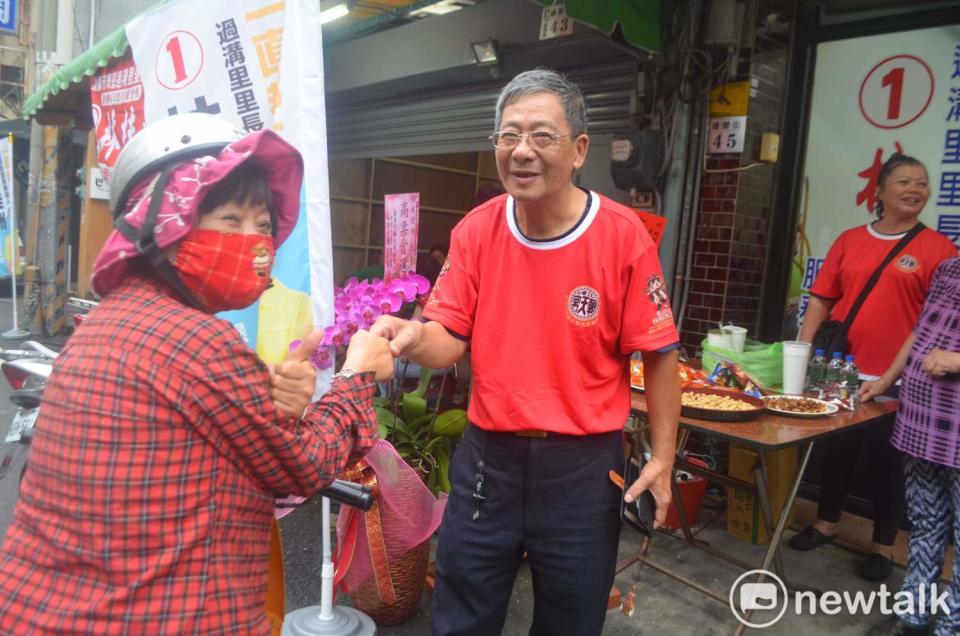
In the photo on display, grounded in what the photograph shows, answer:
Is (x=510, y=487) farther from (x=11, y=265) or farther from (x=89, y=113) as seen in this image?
(x=11, y=265)

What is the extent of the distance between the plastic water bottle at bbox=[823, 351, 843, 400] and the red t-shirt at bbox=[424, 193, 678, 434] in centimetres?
201

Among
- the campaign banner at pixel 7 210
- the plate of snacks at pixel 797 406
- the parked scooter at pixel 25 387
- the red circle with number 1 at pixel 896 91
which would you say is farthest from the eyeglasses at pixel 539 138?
the campaign banner at pixel 7 210

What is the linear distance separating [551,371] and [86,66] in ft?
16.1

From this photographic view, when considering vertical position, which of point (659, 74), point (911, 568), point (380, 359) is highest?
point (659, 74)

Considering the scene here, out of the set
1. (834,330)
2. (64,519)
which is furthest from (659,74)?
(64,519)

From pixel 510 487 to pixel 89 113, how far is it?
290 inches

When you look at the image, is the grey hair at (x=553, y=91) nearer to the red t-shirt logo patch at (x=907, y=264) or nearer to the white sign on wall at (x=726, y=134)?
the red t-shirt logo patch at (x=907, y=264)

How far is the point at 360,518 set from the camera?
9.94 ft

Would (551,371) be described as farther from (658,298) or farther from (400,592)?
(400,592)

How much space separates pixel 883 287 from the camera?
3.87 meters

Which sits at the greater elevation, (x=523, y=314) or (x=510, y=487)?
(x=523, y=314)

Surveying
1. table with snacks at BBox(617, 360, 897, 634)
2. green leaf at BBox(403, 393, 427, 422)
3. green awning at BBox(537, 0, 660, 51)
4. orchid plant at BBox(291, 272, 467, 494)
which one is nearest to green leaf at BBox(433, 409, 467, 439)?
orchid plant at BBox(291, 272, 467, 494)

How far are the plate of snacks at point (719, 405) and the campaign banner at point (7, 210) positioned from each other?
9.86 metres

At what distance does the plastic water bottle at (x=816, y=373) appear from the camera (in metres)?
3.75
